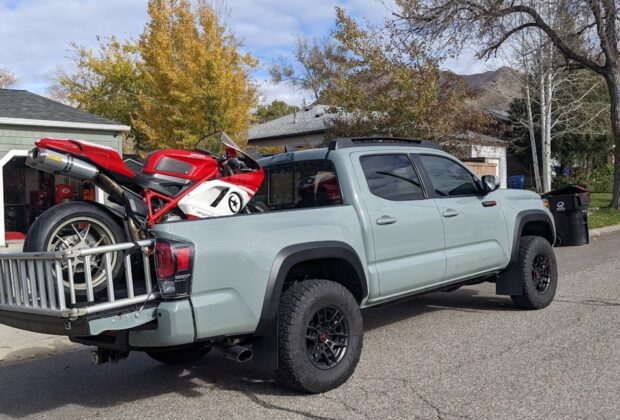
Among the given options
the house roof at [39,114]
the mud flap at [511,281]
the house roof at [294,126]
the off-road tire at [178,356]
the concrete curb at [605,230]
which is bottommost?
the concrete curb at [605,230]

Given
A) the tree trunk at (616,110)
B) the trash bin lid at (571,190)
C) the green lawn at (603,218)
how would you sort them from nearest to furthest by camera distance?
the trash bin lid at (571,190), the green lawn at (603,218), the tree trunk at (616,110)

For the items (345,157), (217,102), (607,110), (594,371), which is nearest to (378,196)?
(345,157)

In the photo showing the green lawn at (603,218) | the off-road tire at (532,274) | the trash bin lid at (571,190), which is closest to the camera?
the off-road tire at (532,274)

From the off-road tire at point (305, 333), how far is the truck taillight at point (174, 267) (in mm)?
847

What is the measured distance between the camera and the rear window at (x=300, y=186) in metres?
5.40

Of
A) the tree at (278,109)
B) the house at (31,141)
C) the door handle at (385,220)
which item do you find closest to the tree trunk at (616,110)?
the house at (31,141)

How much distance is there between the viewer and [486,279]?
6703 millimetres

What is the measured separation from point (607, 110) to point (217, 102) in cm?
1949

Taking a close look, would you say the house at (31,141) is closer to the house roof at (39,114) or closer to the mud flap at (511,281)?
the house roof at (39,114)

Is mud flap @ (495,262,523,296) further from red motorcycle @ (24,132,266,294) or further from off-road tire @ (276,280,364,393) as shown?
red motorcycle @ (24,132,266,294)

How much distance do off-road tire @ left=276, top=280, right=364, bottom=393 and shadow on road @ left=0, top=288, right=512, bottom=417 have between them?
1.04 ft

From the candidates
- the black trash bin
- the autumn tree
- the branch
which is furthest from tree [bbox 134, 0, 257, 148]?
the black trash bin

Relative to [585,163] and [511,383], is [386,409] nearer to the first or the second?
[511,383]

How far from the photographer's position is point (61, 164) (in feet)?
15.0
